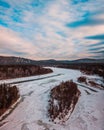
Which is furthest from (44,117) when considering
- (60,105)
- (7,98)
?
(7,98)

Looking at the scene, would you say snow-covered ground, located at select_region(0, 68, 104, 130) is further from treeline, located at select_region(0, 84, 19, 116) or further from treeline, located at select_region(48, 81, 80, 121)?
treeline, located at select_region(0, 84, 19, 116)

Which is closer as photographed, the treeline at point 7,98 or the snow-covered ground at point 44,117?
the snow-covered ground at point 44,117

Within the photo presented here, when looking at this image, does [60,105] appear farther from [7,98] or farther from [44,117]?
[7,98]

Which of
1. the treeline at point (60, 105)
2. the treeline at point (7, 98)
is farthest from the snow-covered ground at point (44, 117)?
the treeline at point (7, 98)

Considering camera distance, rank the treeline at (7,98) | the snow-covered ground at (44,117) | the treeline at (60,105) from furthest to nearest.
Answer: the treeline at (7,98) < the treeline at (60,105) < the snow-covered ground at (44,117)

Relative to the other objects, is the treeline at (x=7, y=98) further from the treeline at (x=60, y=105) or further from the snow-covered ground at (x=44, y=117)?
the treeline at (x=60, y=105)

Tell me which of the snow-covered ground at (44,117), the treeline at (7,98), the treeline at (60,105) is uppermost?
the treeline at (7,98)

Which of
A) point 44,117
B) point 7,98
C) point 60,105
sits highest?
point 7,98

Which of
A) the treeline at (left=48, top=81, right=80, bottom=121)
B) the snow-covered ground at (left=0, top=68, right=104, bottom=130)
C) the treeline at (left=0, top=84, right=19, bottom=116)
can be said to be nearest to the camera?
the snow-covered ground at (left=0, top=68, right=104, bottom=130)

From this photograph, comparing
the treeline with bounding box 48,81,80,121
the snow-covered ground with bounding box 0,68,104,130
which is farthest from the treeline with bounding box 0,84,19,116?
the treeline with bounding box 48,81,80,121

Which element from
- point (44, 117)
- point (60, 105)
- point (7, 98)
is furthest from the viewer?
point (7, 98)

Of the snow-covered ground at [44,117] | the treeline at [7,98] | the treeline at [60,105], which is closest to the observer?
the snow-covered ground at [44,117]
